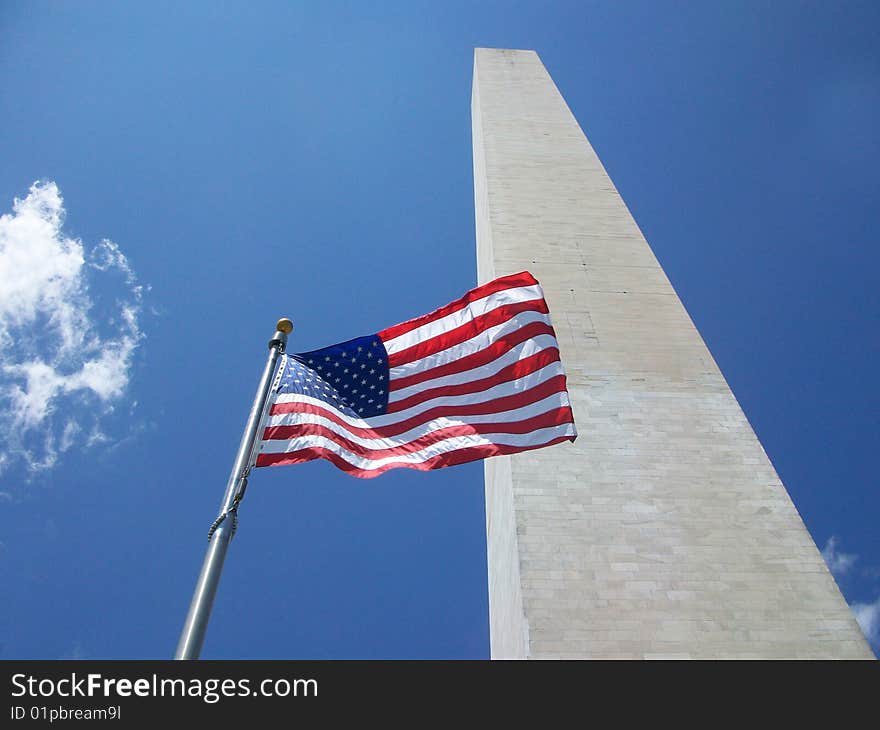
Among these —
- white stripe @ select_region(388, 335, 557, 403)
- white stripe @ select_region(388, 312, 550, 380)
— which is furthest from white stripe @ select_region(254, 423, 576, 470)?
white stripe @ select_region(388, 312, 550, 380)

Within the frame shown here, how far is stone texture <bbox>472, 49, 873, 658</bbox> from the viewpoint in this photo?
26.0ft

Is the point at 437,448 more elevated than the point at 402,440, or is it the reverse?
the point at 402,440

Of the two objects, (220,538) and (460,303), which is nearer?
(220,538)

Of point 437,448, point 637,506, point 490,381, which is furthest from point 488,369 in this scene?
point 637,506

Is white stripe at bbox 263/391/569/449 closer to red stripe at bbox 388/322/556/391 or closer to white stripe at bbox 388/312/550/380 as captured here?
red stripe at bbox 388/322/556/391

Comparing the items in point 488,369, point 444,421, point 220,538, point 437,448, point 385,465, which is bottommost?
point 220,538

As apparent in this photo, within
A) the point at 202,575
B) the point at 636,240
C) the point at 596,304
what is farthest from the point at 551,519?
the point at 636,240

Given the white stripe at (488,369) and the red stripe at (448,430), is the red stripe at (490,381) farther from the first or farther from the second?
the red stripe at (448,430)

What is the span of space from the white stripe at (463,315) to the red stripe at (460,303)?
3 cm

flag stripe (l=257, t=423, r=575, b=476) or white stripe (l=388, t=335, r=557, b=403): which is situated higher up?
white stripe (l=388, t=335, r=557, b=403)

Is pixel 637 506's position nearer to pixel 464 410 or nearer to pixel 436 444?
pixel 464 410

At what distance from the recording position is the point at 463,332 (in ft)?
22.0

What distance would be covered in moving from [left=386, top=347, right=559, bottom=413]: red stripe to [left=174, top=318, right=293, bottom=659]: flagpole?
1369 millimetres

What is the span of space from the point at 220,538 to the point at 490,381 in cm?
319
